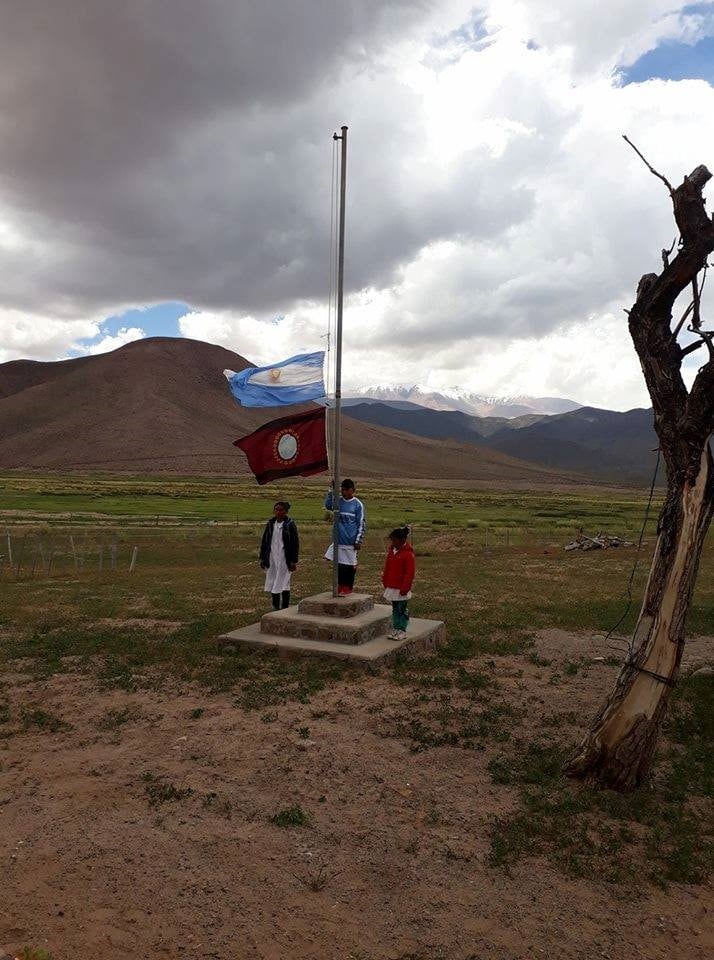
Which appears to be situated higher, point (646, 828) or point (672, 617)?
point (672, 617)

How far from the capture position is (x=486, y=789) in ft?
23.1

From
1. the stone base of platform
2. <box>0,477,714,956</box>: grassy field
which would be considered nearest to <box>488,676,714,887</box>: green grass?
<box>0,477,714,956</box>: grassy field

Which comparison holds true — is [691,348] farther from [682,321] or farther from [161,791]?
[161,791]

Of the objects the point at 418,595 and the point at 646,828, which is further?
the point at 418,595

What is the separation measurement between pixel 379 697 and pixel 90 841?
4.32 meters

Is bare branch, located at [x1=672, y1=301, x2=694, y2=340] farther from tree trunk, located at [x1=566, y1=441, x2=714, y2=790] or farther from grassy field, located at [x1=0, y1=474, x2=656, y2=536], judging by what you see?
grassy field, located at [x1=0, y1=474, x2=656, y2=536]

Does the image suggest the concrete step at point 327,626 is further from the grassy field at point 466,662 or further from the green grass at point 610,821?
the green grass at point 610,821

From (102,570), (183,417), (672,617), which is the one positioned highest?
(183,417)

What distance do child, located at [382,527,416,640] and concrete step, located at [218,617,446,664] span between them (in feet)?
0.93

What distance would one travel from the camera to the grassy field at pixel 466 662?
634cm

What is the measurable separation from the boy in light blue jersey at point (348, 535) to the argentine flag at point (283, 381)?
1.82 metres

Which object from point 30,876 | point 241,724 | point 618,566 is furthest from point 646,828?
point 618,566

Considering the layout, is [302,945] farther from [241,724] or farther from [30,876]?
[241,724]

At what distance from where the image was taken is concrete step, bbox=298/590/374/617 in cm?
1190
